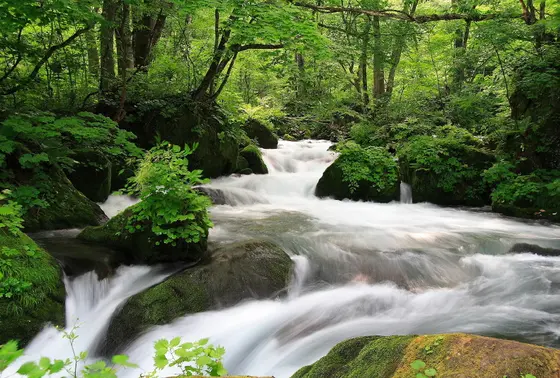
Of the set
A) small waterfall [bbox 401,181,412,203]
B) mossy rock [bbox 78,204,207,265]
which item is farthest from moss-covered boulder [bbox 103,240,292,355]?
small waterfall [bbox 401,181,412,203]

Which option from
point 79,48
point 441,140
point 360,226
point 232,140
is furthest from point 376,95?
point 79,48

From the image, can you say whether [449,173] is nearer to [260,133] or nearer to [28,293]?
[260,133]

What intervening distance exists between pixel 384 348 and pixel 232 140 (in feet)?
31.6

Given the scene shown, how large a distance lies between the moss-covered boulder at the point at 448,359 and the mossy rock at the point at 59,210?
18.4 feet

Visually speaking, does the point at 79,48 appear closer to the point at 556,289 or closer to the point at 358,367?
the point at 358,367

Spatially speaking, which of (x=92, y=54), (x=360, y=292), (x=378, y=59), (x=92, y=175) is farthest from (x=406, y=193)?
(x=92, y=54)

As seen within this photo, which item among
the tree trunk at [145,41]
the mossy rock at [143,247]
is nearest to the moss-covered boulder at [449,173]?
the mossy rock at [143,247]

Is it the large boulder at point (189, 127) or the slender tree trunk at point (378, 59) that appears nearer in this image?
the large boulder at point (189, 127)

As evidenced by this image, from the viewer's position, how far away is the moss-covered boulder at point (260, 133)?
1549 centimetres

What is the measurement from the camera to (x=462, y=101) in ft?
38.4

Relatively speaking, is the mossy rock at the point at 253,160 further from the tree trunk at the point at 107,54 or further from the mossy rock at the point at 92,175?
the mossy rock at the point at 92,175

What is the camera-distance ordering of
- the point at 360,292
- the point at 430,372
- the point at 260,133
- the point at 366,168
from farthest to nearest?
the point at 260,133
the point at 366,168
the point at 360,292
the point at 430,372

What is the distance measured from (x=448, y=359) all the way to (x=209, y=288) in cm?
330

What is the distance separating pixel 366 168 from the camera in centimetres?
1027
